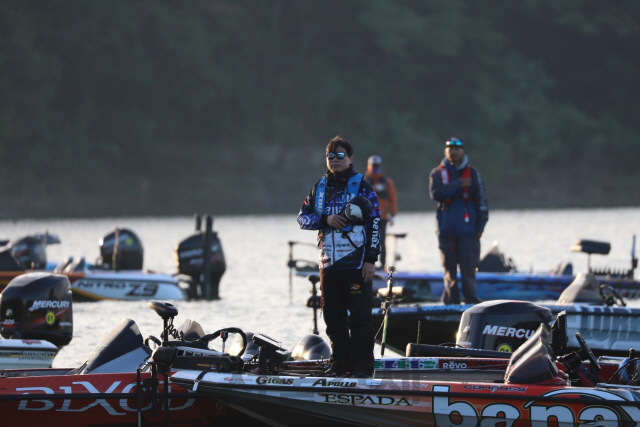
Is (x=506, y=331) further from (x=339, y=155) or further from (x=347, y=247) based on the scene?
(x=339, y=155)

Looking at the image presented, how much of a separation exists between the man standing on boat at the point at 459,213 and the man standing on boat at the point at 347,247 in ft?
14.8

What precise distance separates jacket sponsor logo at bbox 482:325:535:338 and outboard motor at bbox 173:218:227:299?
357 inches

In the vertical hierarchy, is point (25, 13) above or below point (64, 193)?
above

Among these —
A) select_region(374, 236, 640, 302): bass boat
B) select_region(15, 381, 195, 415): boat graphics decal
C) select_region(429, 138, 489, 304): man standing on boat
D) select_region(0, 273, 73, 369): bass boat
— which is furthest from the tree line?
select_region(15, 381, 195, 415): boat graphics decal

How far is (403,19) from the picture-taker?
66.1 m

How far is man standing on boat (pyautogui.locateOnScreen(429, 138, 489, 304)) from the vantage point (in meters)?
12.7

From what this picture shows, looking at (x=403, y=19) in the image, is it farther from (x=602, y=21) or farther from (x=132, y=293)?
(x=132, y=293)

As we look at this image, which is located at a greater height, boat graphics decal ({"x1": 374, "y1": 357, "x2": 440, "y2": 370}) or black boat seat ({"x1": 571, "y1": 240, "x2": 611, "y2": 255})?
black boat seat ({"x1": 571, "y1": 240, "x2": 611, "y2": 255})

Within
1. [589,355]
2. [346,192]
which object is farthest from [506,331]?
[346,192]

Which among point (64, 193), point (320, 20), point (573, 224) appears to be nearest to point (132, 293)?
point (573, 224)

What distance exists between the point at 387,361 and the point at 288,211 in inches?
1897

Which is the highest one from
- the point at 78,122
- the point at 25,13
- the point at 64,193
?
the point at 25,13

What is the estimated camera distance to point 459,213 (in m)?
12.7

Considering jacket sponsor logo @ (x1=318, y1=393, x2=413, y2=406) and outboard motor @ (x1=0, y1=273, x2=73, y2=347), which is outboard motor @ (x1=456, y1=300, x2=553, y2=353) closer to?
jacket sponsor logo @ (x1=318, y1=393, x2=413, y2=406)
